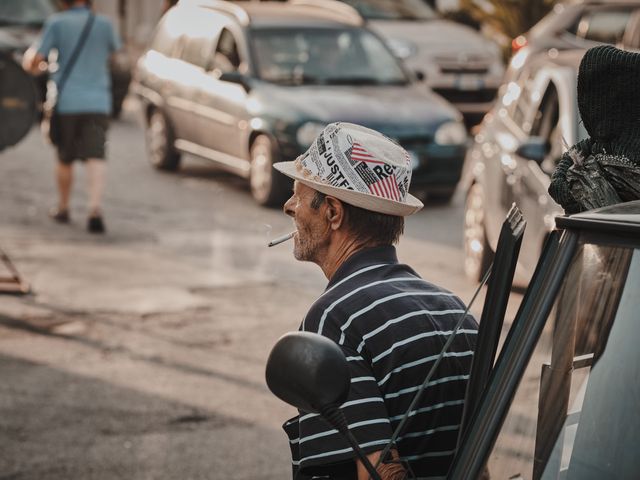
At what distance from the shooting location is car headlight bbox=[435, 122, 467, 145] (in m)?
13.2

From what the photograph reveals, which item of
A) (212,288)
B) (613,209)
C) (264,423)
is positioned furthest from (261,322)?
(613,209)

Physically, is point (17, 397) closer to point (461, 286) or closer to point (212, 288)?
point (212, 288)

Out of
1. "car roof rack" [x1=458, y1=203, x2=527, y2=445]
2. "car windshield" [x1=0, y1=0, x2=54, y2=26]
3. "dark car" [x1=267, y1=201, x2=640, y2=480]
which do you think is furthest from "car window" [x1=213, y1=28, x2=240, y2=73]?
"dark car" [x1=267, y1=201, x2=640, y2=480]

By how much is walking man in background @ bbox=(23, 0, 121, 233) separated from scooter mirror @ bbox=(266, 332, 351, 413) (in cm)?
894

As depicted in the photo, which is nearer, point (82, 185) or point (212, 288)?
point (212, 288)

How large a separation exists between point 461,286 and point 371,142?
6848mm

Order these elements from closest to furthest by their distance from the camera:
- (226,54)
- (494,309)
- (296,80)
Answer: (494,309) < (296,80) < (226,54)

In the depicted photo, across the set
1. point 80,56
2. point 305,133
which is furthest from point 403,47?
point 80,56

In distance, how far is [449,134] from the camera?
13258 millimetres

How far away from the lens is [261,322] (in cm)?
849

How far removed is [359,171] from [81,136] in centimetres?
868

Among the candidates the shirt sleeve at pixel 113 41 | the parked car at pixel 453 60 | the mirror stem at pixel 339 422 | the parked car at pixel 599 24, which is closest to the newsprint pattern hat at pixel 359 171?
the mirror stem at pixel 339 422

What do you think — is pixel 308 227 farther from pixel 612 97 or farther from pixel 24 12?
pixel 24 12

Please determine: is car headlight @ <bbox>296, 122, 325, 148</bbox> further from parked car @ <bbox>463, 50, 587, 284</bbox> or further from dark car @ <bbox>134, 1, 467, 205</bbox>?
parked car @ <bbox>463, 50, 587, 284</bbox>
